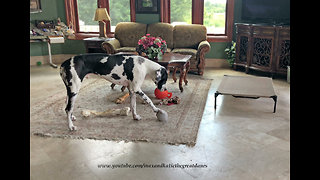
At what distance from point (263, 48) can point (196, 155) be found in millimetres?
3827

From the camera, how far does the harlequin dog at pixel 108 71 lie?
3578 millimetres

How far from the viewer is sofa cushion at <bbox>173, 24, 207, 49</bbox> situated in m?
6.67

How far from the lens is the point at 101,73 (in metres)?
3.76

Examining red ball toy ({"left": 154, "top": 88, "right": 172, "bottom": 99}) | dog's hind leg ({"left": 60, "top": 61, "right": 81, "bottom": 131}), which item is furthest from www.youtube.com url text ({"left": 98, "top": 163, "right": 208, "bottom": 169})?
red ball toy ({"left": 154, "top": 88, "right": 172, "bottom": 99})

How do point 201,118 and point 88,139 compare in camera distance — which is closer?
point 88,139

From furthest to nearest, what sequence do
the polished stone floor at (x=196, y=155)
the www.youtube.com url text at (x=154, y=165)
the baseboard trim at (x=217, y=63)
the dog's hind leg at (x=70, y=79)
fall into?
the baseboard trim at (x=217, y=63)
the dog's hind leg at (x=70, y=79)
the www.youtube.com url text at (x=154, y=165)
the polished stone floor at (x=196, y=155)

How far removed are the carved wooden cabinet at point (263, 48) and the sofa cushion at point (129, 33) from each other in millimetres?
2166

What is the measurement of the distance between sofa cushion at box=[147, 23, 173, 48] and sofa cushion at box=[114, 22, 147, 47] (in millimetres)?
189

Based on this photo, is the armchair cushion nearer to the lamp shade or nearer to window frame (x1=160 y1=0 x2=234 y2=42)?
the lamp shade

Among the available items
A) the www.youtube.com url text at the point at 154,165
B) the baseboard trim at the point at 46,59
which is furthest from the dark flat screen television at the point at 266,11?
the baseboard trim at the point at 46,59

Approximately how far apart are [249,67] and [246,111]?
2.35m

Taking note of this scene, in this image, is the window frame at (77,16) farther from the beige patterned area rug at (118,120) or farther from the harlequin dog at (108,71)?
the harlequin dog at (108,71)
